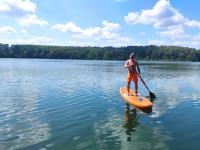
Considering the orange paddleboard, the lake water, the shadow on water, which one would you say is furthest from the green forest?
the shadow on water

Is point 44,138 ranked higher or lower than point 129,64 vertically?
lower

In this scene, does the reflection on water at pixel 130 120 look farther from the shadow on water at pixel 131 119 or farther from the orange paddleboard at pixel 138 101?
the orange paddleboard at pixel 138 101

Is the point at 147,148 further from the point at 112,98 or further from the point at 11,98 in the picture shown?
the point at 11,98

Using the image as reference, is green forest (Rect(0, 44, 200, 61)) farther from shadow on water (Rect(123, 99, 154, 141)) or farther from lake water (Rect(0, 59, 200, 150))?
shadow on water (Rect(123, 99, 154, 141))

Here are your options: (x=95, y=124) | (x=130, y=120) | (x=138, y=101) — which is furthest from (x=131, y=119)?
(x=138, y=101)

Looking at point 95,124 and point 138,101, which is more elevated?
point 138,101

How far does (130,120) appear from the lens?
14570 mm

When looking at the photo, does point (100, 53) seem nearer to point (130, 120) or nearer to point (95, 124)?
point (130, 120)

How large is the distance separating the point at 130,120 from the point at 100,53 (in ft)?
592

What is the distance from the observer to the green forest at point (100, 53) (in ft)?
616

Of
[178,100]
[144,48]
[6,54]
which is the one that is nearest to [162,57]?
[144,48]

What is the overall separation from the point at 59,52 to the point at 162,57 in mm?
63135

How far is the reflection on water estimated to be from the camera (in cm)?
1264

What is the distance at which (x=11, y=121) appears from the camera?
13969 mm
